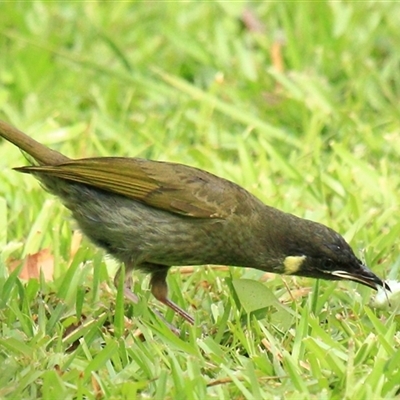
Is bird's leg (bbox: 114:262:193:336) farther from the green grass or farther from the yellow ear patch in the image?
the yellow ear patch

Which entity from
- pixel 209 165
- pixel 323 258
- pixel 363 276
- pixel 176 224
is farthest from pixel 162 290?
pixel 209 165

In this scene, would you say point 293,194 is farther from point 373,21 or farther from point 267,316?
point 373,21

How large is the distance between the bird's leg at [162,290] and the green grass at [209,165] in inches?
2.6

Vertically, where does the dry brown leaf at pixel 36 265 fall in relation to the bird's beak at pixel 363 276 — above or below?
above

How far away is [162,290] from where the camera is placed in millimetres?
5660

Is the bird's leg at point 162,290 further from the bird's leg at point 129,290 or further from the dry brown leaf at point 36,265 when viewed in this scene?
the dry brown leaf at point 36,265

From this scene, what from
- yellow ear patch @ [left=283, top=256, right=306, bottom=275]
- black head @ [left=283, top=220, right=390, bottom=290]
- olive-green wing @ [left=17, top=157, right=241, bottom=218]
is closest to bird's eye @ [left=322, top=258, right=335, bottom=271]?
black head @ [left=283, top=220, right=390, bottom=290]

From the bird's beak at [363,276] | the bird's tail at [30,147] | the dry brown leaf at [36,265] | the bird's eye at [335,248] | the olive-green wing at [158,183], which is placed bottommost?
the bird's beak at [363,276]

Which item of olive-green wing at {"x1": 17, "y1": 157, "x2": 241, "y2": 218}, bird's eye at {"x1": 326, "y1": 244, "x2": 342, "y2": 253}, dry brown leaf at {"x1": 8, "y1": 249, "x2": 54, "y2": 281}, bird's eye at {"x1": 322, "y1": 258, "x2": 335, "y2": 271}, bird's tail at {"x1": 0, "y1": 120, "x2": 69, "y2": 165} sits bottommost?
bird's eye at {"x1": 322, "y1": 258, "x2": 335, "y2": 271}

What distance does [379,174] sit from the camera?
712cm

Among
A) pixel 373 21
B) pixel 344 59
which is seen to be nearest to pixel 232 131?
pixel 344 59

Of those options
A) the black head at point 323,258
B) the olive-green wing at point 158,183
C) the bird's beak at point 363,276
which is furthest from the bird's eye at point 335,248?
the olive-green wing at point 158,183

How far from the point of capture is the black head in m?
5.39

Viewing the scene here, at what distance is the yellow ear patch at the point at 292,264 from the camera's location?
5.50 metres
